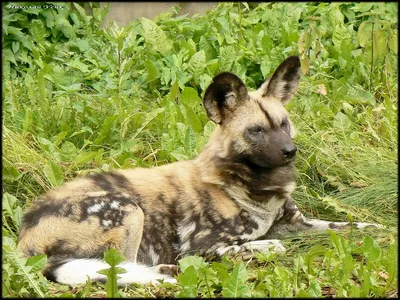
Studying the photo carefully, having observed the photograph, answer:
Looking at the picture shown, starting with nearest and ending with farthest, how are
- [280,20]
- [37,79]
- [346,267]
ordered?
[346,267] < [37,79] < [280,20]

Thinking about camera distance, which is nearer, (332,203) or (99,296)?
(99,296)

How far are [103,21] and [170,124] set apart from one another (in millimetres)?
2677

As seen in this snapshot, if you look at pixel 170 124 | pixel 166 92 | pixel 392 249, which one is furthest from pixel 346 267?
pixel 166 92

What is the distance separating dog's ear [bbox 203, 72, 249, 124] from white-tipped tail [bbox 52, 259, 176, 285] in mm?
1261

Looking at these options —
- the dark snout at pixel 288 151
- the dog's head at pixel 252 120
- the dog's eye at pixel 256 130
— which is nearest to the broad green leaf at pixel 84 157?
the dog's head at pixel 252 120

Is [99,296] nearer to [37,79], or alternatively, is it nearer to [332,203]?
[332,203]

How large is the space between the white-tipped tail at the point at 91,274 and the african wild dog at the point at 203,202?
0.04 metres

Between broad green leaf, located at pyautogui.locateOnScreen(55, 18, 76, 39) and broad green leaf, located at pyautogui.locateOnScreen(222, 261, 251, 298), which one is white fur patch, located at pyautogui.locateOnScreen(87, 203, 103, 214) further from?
broad green leaf, located at pyautogui.locateOnScreen(55, 18, 76, 39)

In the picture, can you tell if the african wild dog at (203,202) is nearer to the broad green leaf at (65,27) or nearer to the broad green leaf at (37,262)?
the broad green leaf at (37,262)

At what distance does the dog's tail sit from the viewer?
4.54 m

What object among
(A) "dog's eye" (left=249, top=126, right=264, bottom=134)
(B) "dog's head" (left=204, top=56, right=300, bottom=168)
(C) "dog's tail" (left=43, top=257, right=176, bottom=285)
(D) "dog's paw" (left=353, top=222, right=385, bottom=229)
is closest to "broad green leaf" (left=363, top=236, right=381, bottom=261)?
(D) "dog's paw" (left=353, top=222, right=385, bottom=229)

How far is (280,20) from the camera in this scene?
8.16 meters

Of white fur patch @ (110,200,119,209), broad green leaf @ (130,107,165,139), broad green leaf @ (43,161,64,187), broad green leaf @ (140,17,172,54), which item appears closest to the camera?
white fur patch @ (110,200,119,209)

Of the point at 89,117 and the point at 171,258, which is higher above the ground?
the point at 89,117
